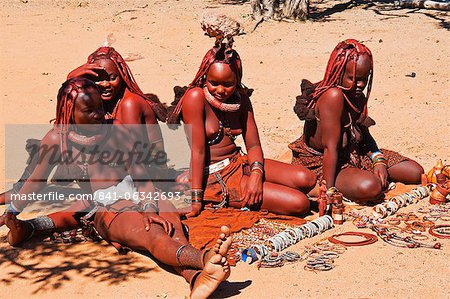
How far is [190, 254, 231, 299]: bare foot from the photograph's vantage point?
14.3 ft

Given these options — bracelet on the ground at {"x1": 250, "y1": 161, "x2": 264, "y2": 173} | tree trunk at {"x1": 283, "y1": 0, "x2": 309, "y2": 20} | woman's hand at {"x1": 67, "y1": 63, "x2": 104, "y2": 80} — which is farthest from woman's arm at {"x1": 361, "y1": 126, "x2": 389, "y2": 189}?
tree trunk at {"x1": 283, "y1": 0, "x2": 309, "y2": 20}

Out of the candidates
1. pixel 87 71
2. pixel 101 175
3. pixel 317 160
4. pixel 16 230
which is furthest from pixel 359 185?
pixel 16 230

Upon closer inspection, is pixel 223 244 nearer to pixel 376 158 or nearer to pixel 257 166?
pixel 257 166

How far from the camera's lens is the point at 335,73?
6430mm

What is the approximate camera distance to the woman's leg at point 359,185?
6.40 metres

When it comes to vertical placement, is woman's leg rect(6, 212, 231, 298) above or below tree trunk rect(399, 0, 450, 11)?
below

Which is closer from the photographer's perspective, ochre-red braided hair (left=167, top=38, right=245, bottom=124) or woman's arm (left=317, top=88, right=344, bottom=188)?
ochre-red braided hair (left=167, top=38, right=245, bottom=124)

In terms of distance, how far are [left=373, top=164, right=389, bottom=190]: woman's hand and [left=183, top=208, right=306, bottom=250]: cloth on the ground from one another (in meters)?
1.10

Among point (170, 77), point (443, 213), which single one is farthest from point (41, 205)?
point (170, 77)

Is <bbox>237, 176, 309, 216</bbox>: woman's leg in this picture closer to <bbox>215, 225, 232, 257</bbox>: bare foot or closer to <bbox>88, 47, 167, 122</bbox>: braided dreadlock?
<bbox>88, 47, 167, 122</bbox>: braided dreadlock

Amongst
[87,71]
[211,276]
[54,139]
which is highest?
[87,71]

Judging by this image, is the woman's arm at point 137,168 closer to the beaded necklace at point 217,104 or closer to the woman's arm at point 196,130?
the woman's arm at point 196,130

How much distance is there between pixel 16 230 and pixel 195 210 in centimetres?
150

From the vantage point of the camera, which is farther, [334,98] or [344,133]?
[344,133]
